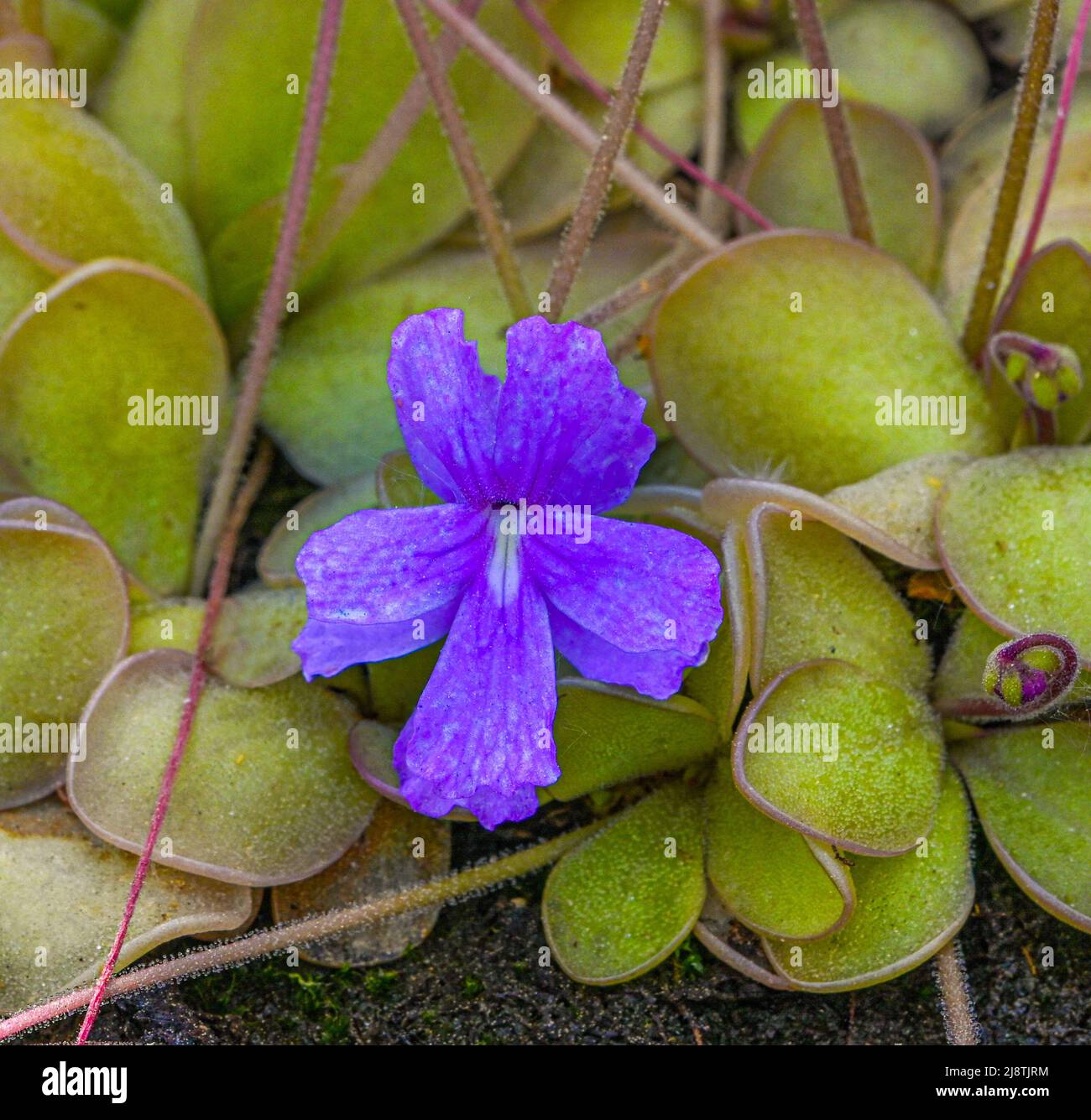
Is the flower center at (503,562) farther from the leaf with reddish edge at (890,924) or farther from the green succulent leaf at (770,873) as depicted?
the leaf with reddish edge at (890,924)

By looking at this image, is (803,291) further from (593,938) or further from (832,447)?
(593,938)

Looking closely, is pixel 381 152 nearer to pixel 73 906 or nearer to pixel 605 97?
pixel 605 97

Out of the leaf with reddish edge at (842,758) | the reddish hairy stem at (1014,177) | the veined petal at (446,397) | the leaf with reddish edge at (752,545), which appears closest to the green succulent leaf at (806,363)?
the reddish hairy stem at (1014,177)

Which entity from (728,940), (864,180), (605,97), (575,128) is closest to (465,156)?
(575,128)

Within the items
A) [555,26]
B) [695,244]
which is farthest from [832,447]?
[555,26]

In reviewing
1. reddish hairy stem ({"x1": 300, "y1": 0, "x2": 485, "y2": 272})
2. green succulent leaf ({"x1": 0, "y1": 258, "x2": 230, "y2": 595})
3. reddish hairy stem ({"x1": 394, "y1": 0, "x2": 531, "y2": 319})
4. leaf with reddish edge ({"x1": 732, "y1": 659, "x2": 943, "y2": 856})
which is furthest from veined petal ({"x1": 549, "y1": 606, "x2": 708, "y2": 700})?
reddish hairy stem ({"x1": 300, "y1": 0, "x2": 485, "y2": 272})
